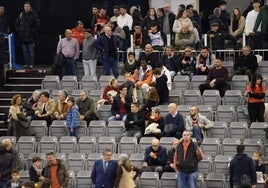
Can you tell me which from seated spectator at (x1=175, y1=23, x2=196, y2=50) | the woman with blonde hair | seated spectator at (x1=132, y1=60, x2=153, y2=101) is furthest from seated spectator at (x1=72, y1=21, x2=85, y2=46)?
the woman with blonde hair

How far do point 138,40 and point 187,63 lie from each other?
1.93 meters

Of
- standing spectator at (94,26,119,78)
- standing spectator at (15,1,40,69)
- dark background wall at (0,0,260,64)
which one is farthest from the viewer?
dark background wall at (0,0,260,64)

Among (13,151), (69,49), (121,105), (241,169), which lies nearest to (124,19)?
(69,49)

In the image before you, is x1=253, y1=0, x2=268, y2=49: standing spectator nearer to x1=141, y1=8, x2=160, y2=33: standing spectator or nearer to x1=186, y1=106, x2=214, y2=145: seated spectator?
x1=141, y1=8, x2=160, y2=33: standing spectator

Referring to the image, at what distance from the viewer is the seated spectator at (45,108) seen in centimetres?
2783

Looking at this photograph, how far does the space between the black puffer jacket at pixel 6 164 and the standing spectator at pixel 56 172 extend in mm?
1095

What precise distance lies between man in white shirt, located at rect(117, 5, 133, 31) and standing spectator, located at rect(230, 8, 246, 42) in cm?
278

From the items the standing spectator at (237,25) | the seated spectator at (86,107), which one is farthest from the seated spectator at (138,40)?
the seated spectator at (86,107)

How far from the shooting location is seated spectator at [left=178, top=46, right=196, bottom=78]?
28625mm

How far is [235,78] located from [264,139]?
7.84 ft

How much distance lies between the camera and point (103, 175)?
81.3 feet

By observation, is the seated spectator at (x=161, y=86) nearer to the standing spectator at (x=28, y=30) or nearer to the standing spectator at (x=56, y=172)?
the standing spectator at (x=56, y=172)

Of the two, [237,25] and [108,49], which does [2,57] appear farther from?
[237,25]

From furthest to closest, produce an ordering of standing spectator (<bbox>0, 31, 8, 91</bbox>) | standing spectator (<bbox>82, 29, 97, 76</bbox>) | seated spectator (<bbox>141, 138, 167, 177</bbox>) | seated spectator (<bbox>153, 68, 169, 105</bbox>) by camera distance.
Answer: standing spectator (<bbox>0, 31, 8, 91</bbox>) → standing spectator (<bbox>82, 29, 97, 76</bbox>) → seated spectator (<bbox>153, 68, 169, 105</bbox>) → seated spectator (<bbox>141, 138, 167, 177</bbox>)
